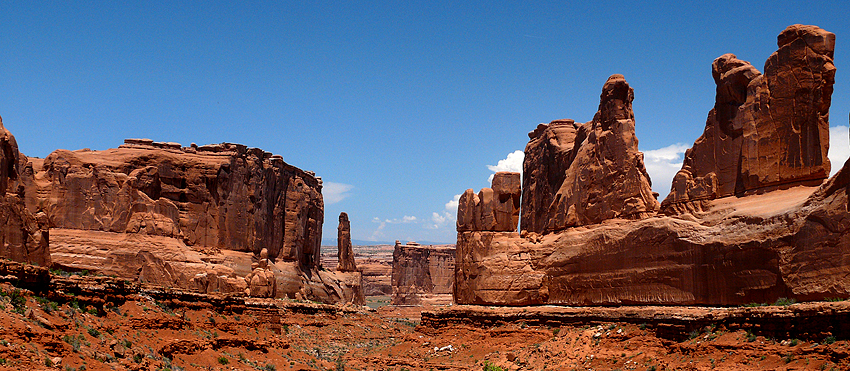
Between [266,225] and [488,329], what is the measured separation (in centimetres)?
3102

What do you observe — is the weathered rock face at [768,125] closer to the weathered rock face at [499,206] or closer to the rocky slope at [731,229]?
the rocky slope at [731,229]

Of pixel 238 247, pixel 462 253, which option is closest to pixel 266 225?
pixel 238 247

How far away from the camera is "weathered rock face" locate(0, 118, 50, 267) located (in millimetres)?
22906

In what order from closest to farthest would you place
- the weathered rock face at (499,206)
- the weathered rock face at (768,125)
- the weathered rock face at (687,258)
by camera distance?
the weathered rock face at (687,258), the weathered rock face at (768,125), the weathered rock face at (499,206)

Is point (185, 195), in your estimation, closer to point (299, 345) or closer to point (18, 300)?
point (299, 345)

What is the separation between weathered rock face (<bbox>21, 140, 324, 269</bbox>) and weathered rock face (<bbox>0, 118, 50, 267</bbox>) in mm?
14873

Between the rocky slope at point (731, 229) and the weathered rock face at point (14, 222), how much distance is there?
18.4 m

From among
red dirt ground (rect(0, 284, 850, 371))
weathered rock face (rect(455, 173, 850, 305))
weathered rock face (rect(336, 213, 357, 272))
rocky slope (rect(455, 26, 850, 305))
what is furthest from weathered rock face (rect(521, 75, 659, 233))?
weathered rock face (rect(336, 213, 357, 272))

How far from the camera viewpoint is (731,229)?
23516 millimetres

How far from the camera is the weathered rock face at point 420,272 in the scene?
103375 mm

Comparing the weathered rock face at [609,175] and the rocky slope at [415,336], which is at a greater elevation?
the weathered rock face at [609,175]

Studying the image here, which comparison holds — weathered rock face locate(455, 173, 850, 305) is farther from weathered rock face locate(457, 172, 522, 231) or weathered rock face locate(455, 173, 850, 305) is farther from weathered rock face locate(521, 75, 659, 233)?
weathered rock face locate(521, 75, 659, 233)

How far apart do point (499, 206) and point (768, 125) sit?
13779 millimetres

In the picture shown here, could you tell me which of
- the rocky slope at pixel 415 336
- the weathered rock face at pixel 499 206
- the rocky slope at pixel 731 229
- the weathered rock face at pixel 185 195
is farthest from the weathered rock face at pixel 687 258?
the weathered rock face at pixel 185 195
